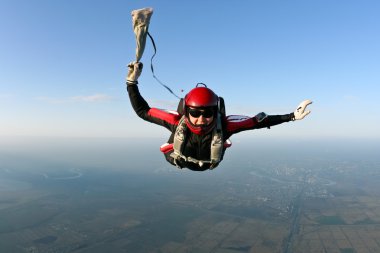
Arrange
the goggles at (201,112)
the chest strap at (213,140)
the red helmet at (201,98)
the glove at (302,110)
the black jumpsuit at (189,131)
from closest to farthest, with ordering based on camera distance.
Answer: the red helmet at (201,98), the goggles at (201,112), the glove at (302,110), the chest strap at (213,140), the black jumpsuit at (189,131)

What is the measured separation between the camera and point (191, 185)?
150000 mm

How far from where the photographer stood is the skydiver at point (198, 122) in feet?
15.6

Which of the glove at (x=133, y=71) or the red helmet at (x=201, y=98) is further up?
the glove at (x=133, y=71)

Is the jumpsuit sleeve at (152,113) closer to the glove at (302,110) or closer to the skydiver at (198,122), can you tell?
the skydiver at (198,122)

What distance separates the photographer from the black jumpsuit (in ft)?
17.5

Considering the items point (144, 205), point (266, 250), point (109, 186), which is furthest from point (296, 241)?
point (109, 186)

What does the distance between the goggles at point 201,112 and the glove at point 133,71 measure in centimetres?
102

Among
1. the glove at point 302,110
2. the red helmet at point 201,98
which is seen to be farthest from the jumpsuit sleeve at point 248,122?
the red helmet at point 201,98

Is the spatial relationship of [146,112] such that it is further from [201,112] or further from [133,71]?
[201,112]

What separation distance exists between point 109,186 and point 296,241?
9507cm

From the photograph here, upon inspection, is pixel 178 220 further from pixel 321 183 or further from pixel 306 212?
pixel 321 183

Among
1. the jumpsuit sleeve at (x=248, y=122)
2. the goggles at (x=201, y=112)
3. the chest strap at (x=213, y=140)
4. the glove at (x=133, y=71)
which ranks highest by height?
the glove at (x=133, y=71)

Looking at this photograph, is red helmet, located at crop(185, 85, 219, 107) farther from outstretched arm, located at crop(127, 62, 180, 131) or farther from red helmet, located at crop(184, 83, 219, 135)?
outstretched arm, located at crop(127, 62, 180, 131)

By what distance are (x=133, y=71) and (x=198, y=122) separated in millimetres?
1325
